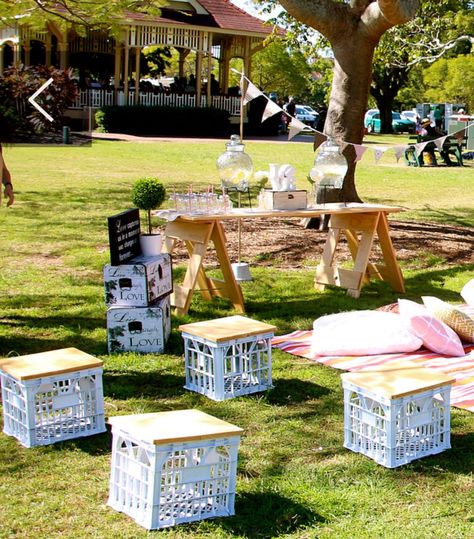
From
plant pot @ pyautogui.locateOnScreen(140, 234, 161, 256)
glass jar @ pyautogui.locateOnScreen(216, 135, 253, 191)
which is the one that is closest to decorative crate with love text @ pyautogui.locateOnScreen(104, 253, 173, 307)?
plant pot @ pyautogui.locateOnScreen(140, 234, 161, 256)

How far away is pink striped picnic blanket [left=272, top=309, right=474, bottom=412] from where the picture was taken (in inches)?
233

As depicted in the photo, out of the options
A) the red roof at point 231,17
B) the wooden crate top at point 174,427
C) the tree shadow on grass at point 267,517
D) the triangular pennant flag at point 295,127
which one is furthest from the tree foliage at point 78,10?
the red roof at point 231,17

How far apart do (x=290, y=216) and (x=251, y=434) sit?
3.08m

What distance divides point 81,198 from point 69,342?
7.59m

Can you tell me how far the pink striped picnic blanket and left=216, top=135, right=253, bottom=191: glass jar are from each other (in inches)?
61.8

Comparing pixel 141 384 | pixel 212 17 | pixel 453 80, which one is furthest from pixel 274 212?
pixel 453 80

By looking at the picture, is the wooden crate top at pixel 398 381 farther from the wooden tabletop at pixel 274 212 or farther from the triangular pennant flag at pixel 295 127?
the triangular pennant flag at pixel 295 127

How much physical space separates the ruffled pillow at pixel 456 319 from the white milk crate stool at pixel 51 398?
291 centimetres

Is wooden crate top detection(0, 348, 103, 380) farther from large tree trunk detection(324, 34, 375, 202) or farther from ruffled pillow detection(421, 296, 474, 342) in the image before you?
large tree trunk detection(324, 34, 375, 202)

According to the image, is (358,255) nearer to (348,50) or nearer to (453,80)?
(348,50)

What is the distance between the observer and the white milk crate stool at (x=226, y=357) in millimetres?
5273

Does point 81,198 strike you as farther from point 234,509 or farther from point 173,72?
point 173,72

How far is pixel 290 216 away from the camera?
24.9 feet

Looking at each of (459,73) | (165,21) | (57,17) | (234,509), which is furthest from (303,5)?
(459,73)
